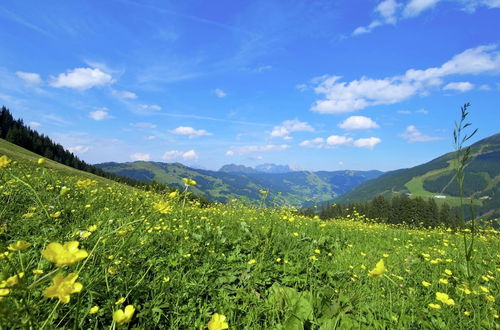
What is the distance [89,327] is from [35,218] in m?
3.21

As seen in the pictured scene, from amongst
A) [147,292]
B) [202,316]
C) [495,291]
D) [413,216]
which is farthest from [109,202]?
[413,216]

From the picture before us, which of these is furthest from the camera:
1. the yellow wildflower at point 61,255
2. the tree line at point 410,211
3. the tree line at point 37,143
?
the tree line at point 37,143

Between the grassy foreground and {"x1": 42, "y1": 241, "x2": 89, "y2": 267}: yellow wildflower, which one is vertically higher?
{"x1": 42, "y1": 241, "x2": 89, "y2": 267}: yellow wildflower

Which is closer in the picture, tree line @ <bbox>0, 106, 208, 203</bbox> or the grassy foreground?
the grassy foreground

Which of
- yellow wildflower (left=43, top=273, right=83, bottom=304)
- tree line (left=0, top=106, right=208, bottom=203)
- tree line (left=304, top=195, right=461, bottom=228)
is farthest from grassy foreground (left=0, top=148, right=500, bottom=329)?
tree line (left=0, top=106, right=208, bottom=203)

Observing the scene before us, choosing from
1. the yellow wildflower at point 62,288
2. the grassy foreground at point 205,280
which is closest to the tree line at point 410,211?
the grassy foreground at point 205,280

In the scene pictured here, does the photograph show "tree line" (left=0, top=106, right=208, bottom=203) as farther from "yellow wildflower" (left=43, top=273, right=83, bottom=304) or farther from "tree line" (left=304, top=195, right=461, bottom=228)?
"yellow wildflower" (left=43, top=273, right=83, bottom=304)

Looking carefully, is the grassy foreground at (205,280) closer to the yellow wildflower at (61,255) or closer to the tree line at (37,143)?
the yellow wildflower at (61,255)

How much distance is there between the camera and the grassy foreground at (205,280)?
208 cm

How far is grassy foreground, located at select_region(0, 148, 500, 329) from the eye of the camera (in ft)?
6.82

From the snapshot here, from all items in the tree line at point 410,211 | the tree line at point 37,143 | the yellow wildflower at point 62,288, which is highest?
the tree line at point 37,143

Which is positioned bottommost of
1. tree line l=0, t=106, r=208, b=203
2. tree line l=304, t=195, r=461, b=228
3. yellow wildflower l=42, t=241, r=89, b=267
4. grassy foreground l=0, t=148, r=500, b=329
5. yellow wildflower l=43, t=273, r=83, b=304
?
tree line l=304, t=195, r=461, b=228

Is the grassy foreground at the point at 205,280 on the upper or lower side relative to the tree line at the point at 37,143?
lower

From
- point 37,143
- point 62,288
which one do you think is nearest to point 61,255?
point 62,288
